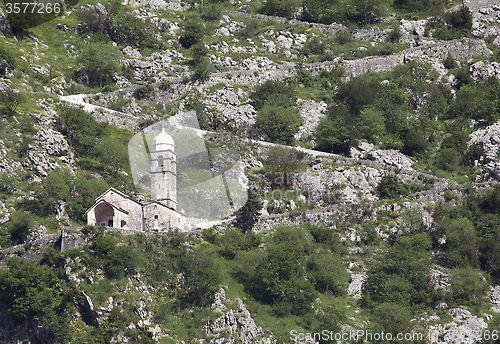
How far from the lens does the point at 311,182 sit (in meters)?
72.7

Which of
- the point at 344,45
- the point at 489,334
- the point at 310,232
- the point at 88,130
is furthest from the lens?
the point at 344,45

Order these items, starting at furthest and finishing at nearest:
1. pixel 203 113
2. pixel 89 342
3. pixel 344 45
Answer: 1. pixel 344 45
2. pixel 203 113
3. pixel 89 342

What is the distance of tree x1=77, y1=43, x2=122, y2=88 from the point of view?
85500 mm

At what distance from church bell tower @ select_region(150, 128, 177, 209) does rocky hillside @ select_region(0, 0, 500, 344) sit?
3078mm

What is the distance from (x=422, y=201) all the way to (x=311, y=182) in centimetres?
1355

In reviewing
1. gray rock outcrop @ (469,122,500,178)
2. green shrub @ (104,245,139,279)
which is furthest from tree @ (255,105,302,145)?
green shrub @ (104,245,139,279)

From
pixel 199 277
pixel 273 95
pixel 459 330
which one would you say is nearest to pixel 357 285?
pixel 459 330

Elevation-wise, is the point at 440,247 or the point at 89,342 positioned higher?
the point at 440,247

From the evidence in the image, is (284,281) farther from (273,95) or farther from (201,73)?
(201,73)

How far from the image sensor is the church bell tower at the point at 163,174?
64062mm

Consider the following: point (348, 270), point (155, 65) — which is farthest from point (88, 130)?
point (348, 270)

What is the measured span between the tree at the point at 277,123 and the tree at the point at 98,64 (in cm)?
2361

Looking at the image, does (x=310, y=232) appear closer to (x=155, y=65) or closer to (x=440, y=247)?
(x=440, y=247)

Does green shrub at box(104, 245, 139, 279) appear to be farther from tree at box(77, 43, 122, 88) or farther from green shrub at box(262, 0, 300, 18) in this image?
green shrub at box(262, 0, 300, 18)
